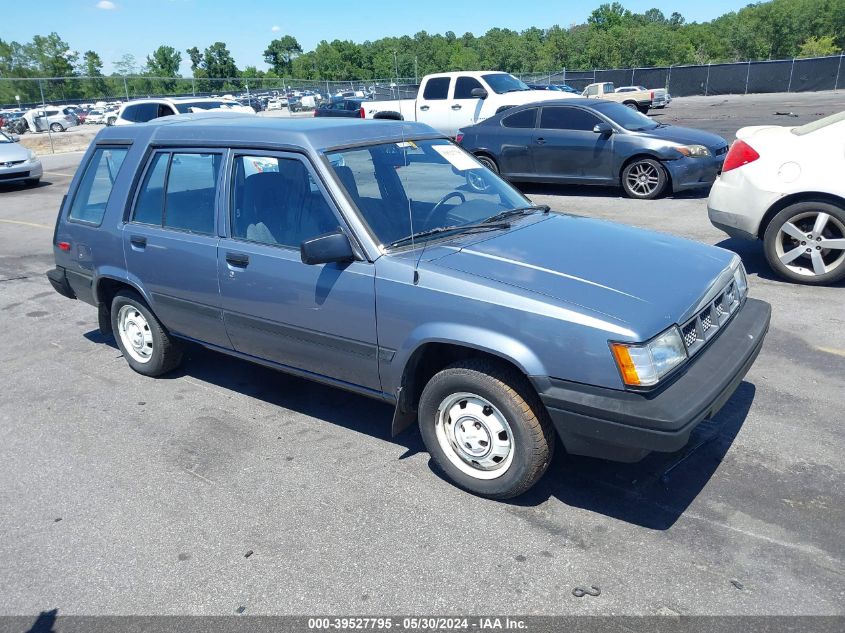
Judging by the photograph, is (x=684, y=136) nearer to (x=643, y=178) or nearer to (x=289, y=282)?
(x=643, y=178)

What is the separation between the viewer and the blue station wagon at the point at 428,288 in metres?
3.07

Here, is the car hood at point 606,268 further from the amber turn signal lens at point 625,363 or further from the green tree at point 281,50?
the green tree at point 281,50

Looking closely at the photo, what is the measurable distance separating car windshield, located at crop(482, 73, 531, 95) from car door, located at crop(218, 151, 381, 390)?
1203 centimetres

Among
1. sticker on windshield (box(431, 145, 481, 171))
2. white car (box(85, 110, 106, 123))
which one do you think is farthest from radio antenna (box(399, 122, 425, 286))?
white car (box(85, 110, 106, 123))

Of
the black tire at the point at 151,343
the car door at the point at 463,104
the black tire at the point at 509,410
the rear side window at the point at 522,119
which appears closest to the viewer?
the black tire at the point at 509,410

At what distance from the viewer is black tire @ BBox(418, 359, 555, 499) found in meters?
3.25

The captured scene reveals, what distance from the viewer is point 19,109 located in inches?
1608

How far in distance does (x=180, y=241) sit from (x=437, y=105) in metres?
12.1

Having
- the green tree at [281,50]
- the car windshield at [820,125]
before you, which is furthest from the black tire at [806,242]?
the green tree at [281,50]

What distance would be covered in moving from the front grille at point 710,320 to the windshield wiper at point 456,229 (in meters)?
1.19

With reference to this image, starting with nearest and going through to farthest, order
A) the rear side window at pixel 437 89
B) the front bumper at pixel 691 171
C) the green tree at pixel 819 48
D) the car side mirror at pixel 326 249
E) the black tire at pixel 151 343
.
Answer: the car side mirror at pixel 326 249, the black tire at pixel 151 343, the front bumper at pixel 691 171, the rear side window at pixel 437 89, the green tree at pixel 819 48

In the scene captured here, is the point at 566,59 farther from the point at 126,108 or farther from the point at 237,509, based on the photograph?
the point at 237,509

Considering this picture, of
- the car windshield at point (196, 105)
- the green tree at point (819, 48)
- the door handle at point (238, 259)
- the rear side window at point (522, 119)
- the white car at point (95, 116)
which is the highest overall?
the green tree at point (819, 48)

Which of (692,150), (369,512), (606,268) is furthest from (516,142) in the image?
(369,512)
